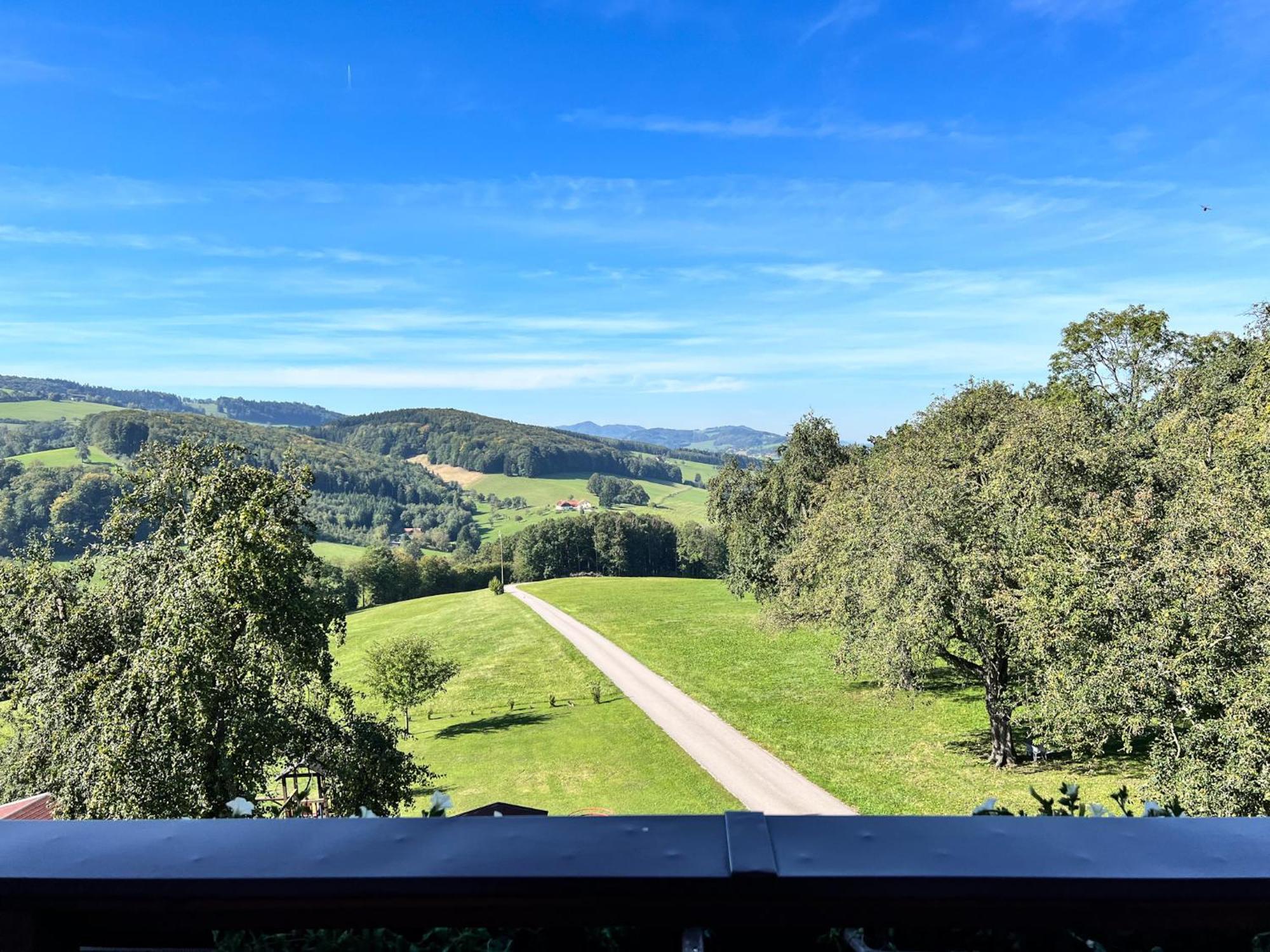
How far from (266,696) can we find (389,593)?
209ft

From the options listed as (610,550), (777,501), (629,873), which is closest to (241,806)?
(629,873)

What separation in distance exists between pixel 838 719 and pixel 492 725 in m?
14.8

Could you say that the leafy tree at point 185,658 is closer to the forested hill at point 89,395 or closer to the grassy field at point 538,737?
the grassy field at point 538,737

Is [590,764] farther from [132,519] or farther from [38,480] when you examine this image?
[38,480]

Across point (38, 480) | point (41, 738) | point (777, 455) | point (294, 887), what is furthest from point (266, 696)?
point (38, 480)

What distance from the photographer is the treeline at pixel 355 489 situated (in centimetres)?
9300

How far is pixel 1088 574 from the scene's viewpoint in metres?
12.7

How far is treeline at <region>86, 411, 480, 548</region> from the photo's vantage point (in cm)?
9300

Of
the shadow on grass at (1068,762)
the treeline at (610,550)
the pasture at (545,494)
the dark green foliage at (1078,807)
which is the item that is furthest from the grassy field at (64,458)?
the dark green foliage at (1078,807)

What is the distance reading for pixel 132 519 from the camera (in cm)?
1173

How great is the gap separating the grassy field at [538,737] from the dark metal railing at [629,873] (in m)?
10.9

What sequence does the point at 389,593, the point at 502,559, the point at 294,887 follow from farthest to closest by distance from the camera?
the point at 502,559 < the point at 389,593 < the point at 294,887

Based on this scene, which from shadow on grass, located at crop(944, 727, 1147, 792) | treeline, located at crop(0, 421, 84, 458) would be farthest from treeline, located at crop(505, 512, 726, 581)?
treeline, located at crop(0, 421, 84, 458)

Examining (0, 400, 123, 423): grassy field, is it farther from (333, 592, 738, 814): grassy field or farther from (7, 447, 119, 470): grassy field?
(333, 592, 738, 814): grassy field
